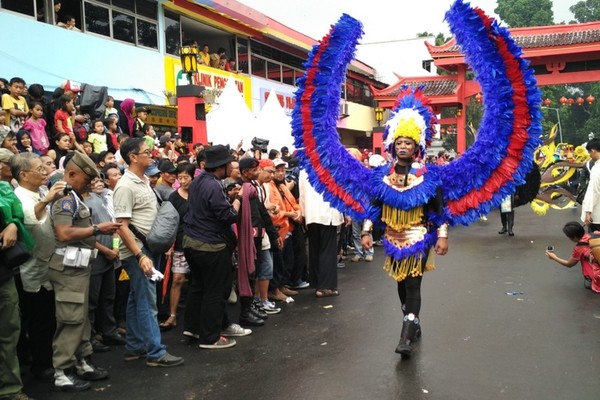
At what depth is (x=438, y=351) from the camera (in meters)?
4.86

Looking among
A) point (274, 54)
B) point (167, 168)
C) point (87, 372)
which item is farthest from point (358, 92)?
point (87, 372)

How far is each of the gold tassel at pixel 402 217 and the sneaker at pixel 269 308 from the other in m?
1.97

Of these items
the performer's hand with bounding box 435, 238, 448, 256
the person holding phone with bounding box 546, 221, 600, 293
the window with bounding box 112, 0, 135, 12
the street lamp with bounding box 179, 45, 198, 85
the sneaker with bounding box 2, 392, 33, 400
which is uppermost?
the window with bounding box 112, 0, 135, 12

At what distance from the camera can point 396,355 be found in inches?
189

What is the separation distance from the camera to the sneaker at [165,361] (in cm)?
469

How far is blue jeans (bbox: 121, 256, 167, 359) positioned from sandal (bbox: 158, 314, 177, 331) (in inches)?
43.8

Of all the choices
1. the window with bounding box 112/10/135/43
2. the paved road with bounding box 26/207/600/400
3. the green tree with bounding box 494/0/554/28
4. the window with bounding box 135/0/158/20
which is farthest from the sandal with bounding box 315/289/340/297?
the green tree with bounding box 494/0/554/28

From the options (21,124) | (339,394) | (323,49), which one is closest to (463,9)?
(323,49)

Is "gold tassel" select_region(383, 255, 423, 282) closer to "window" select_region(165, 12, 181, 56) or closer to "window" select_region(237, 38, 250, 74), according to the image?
"window" select_region(165, 12, 181, 56)

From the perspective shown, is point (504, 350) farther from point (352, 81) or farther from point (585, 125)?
point (585, 125)

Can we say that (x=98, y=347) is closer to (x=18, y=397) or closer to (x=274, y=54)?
(x=18, y=397)

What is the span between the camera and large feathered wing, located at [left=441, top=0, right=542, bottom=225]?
483 centimetres

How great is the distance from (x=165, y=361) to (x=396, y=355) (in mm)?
1938

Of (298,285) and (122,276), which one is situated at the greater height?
(122,276)
